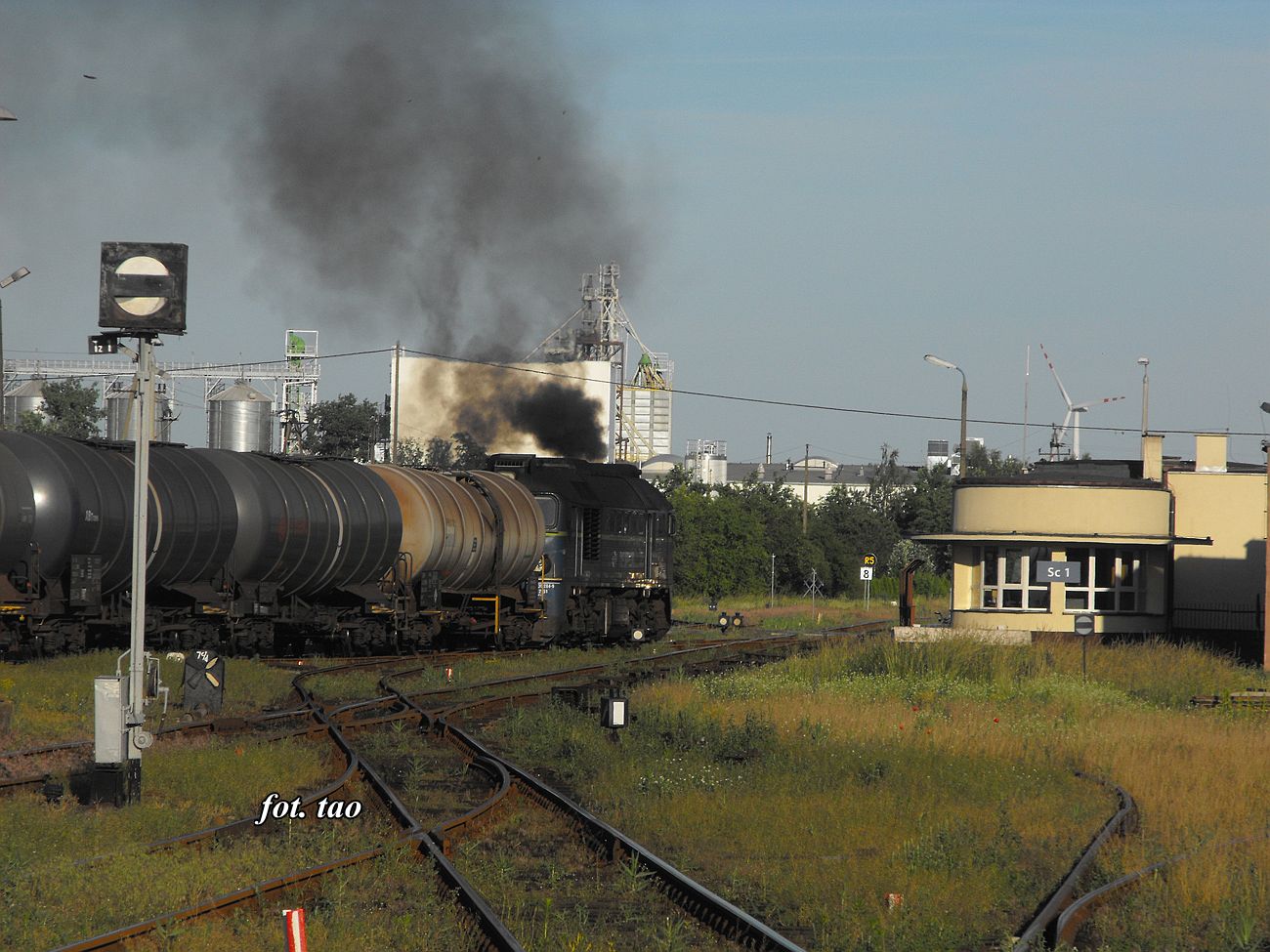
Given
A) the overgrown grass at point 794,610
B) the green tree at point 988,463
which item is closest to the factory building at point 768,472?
the green tree at point 988,463

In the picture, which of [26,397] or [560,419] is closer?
[560,419]

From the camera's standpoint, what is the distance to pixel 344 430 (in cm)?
8975

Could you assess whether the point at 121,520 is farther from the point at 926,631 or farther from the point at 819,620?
the point at 819,620

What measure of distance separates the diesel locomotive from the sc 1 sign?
1031 centimetres

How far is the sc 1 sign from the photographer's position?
29.5 metres

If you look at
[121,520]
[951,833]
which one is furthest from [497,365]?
[951,833]

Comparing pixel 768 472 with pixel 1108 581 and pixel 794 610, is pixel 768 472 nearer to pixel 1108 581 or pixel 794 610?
pixel 794 610

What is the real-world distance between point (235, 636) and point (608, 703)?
1154cm

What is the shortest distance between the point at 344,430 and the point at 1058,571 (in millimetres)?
66245

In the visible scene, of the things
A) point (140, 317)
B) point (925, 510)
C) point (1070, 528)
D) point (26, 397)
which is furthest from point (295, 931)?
point (26, 397)

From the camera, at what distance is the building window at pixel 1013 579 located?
3256 centimetres

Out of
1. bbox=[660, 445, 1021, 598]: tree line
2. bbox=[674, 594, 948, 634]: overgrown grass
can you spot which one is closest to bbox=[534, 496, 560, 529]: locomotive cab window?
bbox=[674, 594, 948, 634]: overgrown grass

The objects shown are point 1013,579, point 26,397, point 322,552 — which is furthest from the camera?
point 26,397

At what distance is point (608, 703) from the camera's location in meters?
17.8
